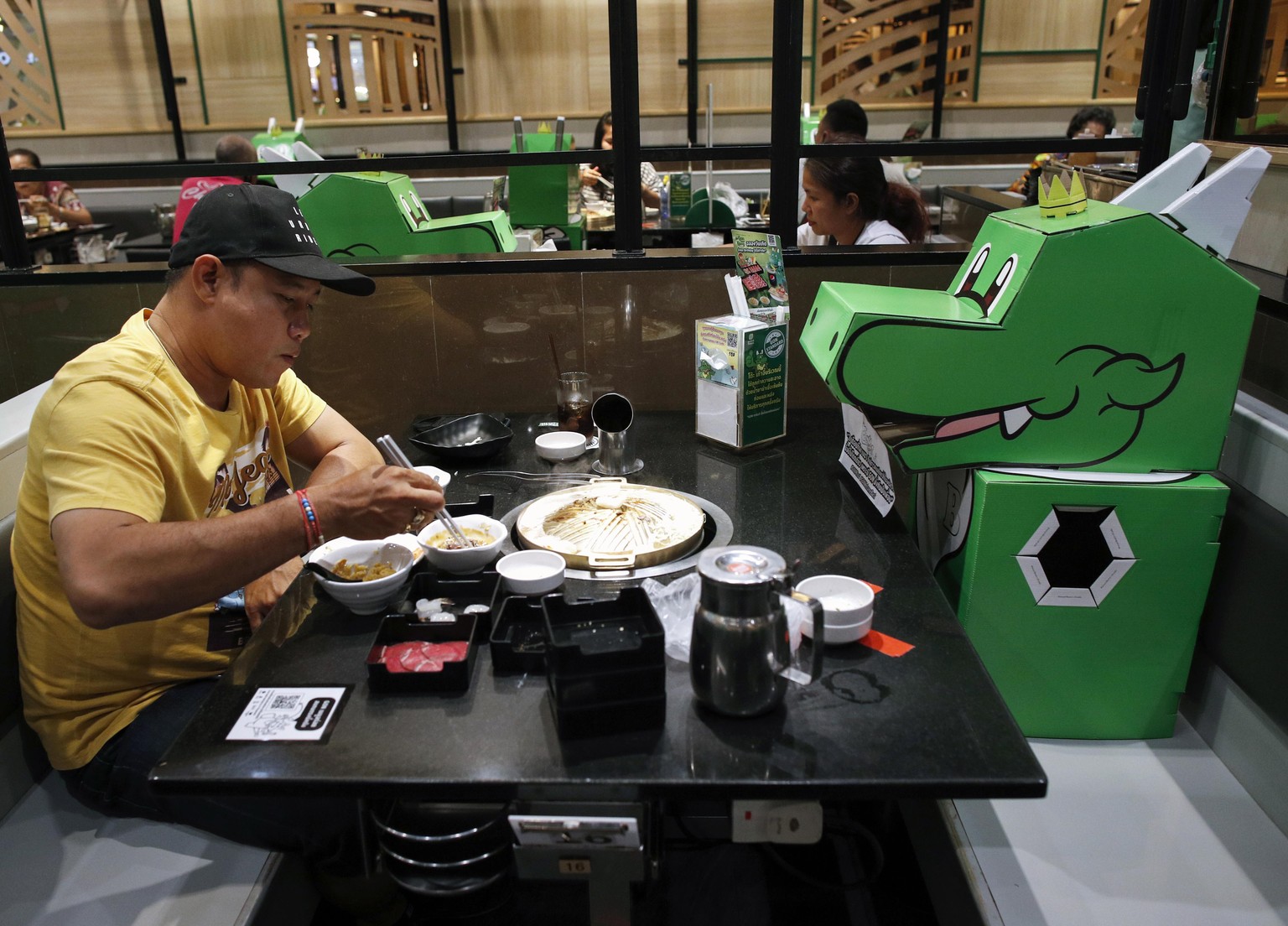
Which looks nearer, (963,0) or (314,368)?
(314,368)

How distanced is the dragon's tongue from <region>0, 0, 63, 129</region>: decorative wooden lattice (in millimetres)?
8585

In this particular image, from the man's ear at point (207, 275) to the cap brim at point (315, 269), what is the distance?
7 centimetres

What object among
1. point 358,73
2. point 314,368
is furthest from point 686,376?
point 358,73

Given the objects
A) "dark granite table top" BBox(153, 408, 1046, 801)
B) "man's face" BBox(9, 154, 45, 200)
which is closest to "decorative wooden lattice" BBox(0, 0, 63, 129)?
"man's face" BBox(9, 154, 45, 200)

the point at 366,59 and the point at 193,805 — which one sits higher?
the point at 366,59

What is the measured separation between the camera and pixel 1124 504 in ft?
5.29

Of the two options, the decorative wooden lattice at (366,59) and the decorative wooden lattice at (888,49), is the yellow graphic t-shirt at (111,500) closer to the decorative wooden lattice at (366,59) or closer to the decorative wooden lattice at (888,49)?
the decorative wooden lattice at (366,59)

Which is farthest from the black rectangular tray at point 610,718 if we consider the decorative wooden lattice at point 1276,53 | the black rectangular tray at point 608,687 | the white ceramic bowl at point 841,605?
the decorative wooden lattice at point 1276,53

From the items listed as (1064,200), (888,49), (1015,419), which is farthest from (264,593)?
(888,49)

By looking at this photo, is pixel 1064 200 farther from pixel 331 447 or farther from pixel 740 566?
pixel 331 447

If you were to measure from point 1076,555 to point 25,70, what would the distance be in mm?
9118

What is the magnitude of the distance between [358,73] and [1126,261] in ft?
24.7

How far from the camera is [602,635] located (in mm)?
1235

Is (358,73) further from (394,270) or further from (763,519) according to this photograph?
(763,519)
